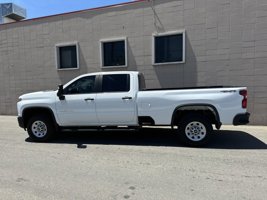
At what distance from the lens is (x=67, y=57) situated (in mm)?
11938

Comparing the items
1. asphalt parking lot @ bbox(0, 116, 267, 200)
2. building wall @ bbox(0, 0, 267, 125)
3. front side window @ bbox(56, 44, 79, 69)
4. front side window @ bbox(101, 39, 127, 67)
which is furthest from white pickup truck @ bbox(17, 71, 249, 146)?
front side window @ bbox(56, 44, 79, 69)

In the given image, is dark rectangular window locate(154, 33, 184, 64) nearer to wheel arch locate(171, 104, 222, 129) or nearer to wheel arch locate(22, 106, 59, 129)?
wheel arch locate(171, 104, 222, 129)

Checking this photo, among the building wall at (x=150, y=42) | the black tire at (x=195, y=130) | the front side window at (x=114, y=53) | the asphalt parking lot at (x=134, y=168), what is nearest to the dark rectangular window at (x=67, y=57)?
the building wall at (x=150, y=42)

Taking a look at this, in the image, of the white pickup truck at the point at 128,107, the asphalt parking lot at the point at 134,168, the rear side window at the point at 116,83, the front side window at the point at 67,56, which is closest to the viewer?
the asphalt parking lot at the point at 134,168

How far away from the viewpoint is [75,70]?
38.0 ft

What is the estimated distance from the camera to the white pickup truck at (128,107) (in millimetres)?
5938

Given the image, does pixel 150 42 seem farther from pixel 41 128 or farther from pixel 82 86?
pixel 41 128

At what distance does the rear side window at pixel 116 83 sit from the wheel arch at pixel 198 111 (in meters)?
1.49

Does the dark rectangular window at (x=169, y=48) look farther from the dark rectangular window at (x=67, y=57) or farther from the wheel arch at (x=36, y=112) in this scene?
the wheel arch at (x=36, y=112)

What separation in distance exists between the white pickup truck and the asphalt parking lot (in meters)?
0.51

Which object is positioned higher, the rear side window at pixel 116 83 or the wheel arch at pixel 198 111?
the rear side window at pixel 116 83

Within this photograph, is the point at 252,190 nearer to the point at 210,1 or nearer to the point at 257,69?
the point at 257,69

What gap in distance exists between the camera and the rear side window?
21.9 feet

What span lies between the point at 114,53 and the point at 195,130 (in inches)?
238
